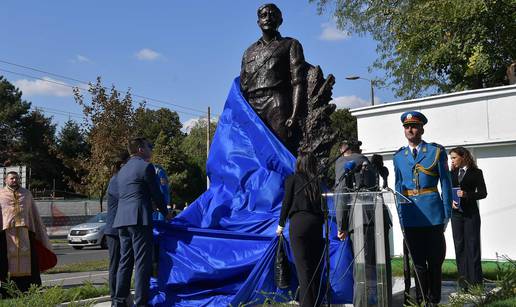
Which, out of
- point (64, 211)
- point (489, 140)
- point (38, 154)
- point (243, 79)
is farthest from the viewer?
point (38, 154)

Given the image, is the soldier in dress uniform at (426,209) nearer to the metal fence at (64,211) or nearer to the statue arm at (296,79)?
the statue arm at (296,79)

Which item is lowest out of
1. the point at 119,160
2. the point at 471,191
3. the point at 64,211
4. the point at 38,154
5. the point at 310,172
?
the point at 64,211

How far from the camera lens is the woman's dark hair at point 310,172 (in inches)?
203

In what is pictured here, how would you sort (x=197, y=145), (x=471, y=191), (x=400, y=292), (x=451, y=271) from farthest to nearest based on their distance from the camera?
1. (x=197, y=145)
2. (x=451, y=271)
3. (x=471, y=191)
4. (x=400, y=292)

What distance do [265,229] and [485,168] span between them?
7.40 meters

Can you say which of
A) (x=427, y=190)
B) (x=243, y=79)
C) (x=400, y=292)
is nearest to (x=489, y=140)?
(x=243, y=79)

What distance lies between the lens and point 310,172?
524cm

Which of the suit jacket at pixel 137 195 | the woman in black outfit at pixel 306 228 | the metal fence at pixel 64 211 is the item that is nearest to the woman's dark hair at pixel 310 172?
the woman in black outfit at pixel 306 228

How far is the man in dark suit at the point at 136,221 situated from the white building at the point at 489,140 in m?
7.48

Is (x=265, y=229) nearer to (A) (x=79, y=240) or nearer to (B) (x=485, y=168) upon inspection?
(B) (x=485, y=168)

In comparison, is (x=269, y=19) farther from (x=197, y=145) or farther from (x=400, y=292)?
(x=197, y=145)

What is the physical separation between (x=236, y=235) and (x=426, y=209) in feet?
6.87

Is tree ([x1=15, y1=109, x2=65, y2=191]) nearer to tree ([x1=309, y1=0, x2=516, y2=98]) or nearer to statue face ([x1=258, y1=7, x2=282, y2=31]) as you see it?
tree ([x1=309, y1=0, x2=516, y2=98])

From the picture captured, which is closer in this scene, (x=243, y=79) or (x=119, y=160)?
(x=119, y=160)
